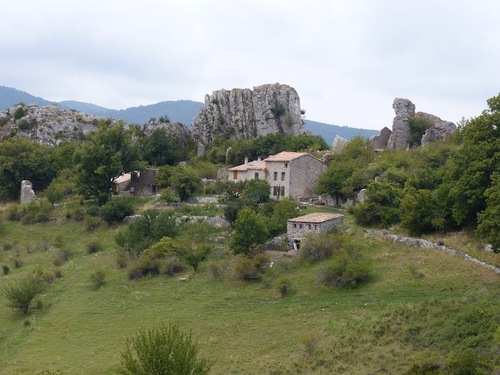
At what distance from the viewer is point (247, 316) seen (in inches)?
1339

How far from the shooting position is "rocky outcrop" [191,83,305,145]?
3201 inches

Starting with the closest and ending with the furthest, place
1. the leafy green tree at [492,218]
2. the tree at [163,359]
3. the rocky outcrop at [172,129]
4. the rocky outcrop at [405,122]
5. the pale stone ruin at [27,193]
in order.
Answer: the tree at [163,359] → the leafy green tree at [492,218] → the pale stone ruin at [27,193] → the rocky outcrop at [405,122] → the rocky outcrop at [172,129]

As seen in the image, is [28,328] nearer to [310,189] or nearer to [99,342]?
[99,342]

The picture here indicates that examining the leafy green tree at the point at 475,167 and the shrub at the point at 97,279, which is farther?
the shrub at the point at 97,279

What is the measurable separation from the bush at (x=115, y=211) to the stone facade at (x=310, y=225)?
650 inches

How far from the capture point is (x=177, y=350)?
73.2ft

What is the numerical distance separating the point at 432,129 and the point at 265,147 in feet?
56.4

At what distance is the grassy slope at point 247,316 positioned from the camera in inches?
1128

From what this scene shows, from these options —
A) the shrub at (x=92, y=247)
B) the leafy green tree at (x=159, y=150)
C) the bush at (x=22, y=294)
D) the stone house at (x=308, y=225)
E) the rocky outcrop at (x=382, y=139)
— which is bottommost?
the bush at (x=22, y=294)

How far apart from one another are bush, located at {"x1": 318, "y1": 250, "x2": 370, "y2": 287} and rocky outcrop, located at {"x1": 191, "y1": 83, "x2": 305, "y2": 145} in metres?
45.5

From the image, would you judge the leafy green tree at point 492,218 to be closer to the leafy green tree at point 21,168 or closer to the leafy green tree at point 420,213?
the leafy green tree at point 420,213

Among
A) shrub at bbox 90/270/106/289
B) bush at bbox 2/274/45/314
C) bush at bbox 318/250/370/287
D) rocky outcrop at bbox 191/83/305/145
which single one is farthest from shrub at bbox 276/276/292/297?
rocky outcrop at bbox 191/83/305/145

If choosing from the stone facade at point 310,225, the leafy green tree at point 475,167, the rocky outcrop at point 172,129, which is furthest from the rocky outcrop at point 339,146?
the leafy green tree at point 475,167

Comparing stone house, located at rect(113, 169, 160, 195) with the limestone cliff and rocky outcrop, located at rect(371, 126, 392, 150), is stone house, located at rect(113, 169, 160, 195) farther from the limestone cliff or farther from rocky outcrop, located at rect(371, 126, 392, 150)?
the limestone cliff
